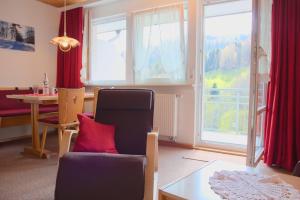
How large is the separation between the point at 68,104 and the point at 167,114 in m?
1.48

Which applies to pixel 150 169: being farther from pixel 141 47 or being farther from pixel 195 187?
pixel 141 47

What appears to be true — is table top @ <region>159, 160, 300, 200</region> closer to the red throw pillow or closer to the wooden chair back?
the red throw pillow

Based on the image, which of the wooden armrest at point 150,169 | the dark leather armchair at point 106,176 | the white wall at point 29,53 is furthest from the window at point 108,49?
the dark leather armchair at point 106,176

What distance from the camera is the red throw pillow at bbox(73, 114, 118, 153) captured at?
6.20 feet

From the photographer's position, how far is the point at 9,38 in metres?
4.23

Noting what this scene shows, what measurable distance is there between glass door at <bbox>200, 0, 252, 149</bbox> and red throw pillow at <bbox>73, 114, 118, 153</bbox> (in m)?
2.10

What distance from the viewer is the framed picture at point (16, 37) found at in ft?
13.7

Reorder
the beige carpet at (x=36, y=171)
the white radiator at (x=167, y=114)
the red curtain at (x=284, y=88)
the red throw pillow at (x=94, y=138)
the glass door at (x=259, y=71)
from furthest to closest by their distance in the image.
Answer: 1. the white radiator at (x=167, y=114)
2. the red curtain at (x=284, y=88)
3. the glass door at (x=259, y=71)
4. the beige carpet at (x=36, y=171)
5. the red throw pillow at (x=94, y=138)

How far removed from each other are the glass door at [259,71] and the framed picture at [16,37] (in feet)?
12.7

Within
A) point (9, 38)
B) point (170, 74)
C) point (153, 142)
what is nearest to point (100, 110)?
point (153, 142)

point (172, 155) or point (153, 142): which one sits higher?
point (153, 142)

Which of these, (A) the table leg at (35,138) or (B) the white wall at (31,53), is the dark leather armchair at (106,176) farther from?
(B) the white wall at (31,53)

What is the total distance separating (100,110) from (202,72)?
202cm

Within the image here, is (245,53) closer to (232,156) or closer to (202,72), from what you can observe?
(202,72)
